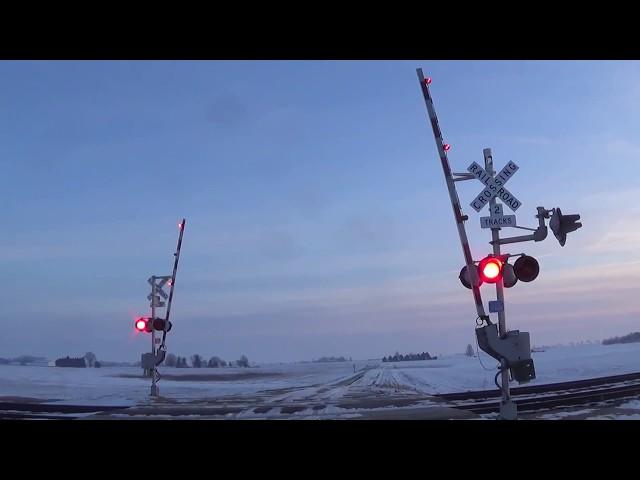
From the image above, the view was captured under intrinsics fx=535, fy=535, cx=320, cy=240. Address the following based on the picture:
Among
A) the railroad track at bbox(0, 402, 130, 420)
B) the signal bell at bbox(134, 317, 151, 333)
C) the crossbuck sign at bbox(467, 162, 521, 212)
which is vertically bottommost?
the railroad track at bbox(0, 402, 130, 420)

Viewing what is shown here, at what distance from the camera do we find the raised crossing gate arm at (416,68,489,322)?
6.68 metres

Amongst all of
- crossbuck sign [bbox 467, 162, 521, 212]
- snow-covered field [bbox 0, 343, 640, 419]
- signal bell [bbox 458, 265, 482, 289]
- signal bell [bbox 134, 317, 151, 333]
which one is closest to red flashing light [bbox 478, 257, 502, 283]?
signal bell [bbox 458, 265, 482, 289]

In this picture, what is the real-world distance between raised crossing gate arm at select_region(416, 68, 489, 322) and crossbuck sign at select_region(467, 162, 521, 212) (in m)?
0.38

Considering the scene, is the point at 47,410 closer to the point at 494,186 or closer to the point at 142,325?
the point at 142,325

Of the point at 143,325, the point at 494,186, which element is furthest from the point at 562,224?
the point at 143,325

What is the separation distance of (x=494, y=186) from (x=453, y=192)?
0.96 meters

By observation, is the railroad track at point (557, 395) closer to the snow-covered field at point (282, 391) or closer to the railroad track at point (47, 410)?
the snow-covered field at point (282, 391)

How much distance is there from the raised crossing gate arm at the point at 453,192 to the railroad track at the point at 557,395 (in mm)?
5226

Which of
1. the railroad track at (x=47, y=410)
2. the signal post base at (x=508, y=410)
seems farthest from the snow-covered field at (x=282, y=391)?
the signal post base at (x=508, y=410)

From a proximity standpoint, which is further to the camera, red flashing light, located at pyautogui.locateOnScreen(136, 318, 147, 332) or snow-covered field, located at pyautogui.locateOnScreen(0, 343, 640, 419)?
red flashing light, located at pyautogui.locateOnScreen(136, 318, 147, 332)

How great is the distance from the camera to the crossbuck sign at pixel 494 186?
7.35 m

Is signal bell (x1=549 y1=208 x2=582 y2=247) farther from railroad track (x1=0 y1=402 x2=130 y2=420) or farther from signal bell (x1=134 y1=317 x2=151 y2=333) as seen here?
signal bell (x1=134 y1=317 x2=151 y2=333)
